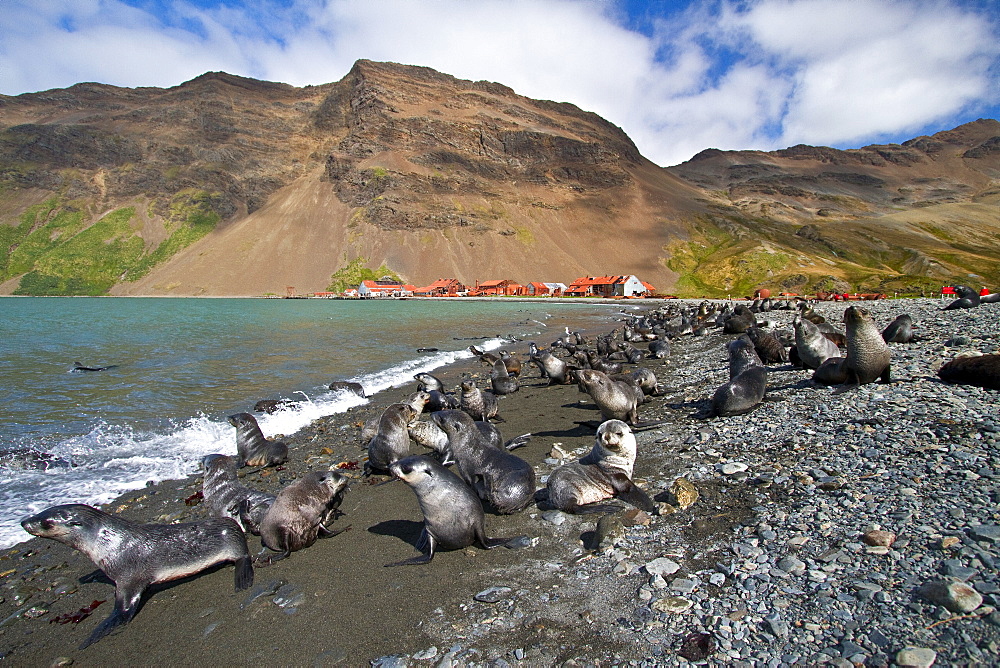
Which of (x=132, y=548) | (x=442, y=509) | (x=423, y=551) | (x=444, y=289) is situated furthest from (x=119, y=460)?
(x=444, y=289)

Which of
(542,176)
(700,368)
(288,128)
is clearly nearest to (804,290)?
(700,368)

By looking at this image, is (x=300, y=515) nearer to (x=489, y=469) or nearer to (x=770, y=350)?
(x=489, y=469)

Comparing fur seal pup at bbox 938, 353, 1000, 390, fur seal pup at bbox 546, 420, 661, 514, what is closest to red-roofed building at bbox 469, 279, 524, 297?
fur seal pup at bbox 938, 353, 1000, 390

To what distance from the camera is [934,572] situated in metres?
3.60

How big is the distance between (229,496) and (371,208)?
140m

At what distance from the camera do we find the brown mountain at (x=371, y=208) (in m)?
127

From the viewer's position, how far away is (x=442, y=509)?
5539 mm

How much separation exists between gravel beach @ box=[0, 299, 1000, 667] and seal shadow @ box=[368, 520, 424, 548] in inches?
1.1

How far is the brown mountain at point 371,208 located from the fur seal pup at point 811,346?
9650 cm

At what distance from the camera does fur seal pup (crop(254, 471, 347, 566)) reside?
5801mm

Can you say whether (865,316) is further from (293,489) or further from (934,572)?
(293,489)

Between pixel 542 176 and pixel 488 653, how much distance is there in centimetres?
16732

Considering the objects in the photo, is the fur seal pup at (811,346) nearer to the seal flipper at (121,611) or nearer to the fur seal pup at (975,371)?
the fur seal pup at (975,371)

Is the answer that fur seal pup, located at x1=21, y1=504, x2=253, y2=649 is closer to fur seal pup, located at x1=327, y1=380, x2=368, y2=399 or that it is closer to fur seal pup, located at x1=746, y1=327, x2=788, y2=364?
fur seal pup, located at x1=327, y1=380, x2=368, y2=399
